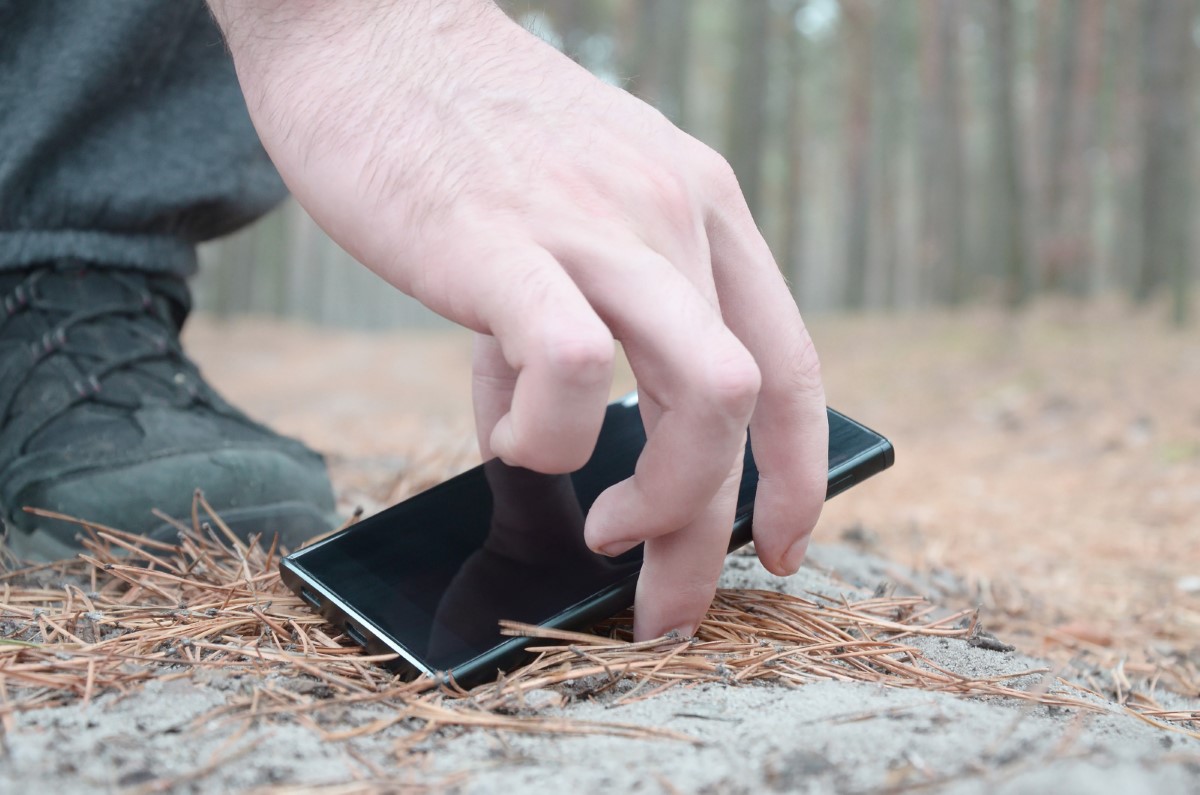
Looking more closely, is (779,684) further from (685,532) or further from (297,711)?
(297,711)

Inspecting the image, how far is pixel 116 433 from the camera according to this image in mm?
1597

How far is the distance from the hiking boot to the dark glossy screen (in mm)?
372

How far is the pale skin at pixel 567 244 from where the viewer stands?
2.91 feet

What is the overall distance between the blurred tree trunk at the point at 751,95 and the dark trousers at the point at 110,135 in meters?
8.74

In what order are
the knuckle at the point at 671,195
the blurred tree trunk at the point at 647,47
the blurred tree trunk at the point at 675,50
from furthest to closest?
the blurred tree trunk at the point at 675,50 < the blurred tree trunk at the point at 647,47 < the knuckle at the point at 671,195

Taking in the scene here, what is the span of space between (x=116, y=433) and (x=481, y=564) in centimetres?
78

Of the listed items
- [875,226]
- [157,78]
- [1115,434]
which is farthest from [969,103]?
[157,78]

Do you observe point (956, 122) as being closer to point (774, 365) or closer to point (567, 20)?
point (567, 20)

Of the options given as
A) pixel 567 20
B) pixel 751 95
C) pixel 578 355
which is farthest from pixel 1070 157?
pixel 578 355

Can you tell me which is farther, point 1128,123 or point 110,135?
point 1128,123

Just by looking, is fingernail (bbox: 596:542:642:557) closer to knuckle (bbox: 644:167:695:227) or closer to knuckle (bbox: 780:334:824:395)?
knuckle (bbox: 780:334:824:395)

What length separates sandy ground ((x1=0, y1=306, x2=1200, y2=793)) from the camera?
0.79m

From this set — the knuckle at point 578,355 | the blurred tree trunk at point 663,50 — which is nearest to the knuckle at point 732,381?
the knuckle at point 578,355

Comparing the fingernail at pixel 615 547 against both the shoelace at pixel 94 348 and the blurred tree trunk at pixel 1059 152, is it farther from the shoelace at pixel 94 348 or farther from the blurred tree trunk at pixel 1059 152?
the blurred tree trunk at pixel 1059 152
